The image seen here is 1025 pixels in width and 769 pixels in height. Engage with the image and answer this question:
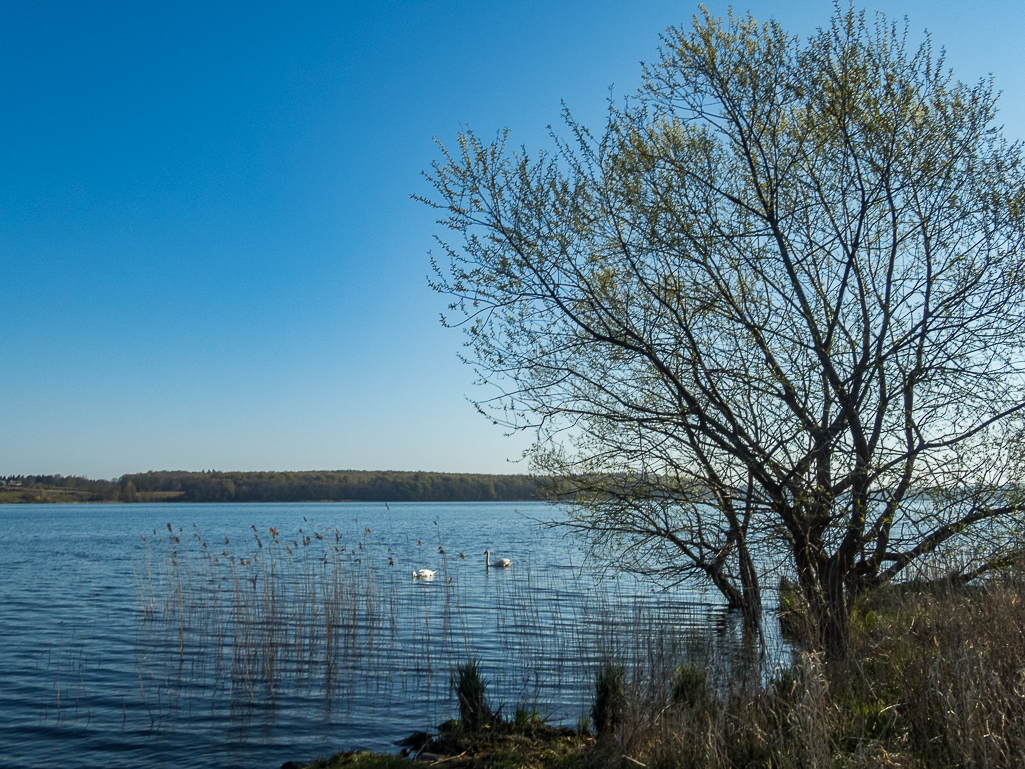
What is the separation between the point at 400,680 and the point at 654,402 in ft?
20.5

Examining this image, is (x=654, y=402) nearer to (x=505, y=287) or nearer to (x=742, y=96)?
(x=505, y=287)

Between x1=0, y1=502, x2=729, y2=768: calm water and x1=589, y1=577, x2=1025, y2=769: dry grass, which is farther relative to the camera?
x1=0, y1=502, x2=729, y2=768: calm water

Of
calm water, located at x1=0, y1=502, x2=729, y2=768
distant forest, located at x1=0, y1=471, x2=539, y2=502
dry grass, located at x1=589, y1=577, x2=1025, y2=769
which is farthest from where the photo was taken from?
distant forest, located at x1=0, y1=471, x2=539, y2=502

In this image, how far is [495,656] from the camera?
43.7ft

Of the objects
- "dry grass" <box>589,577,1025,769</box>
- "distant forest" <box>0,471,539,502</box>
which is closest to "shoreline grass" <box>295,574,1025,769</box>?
"dry grass" <box>589,577,1025,769</box>

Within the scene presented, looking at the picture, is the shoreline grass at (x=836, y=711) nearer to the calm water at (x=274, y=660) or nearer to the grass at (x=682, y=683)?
the grass at (x=682, y=683)

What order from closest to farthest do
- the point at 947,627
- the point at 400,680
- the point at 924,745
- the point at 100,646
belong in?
the point at 924,745
the point at 947,627
the point at 400,680
the point at 100,646

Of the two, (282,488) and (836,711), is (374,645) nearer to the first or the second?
(836,711)

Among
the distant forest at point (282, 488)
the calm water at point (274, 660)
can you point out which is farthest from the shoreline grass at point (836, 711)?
the distant forest at point (282, 488)

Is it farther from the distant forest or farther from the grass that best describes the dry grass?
the distant forest

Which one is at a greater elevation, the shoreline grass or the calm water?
the shoreline grass

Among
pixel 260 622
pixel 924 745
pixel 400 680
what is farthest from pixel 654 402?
pixel 260 622

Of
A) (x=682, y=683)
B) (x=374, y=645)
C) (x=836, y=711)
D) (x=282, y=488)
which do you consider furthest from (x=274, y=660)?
(x=282, y=488)

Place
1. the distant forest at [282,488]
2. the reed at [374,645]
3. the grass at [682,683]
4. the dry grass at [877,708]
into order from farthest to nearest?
1. the distant forest at [282,488]
2. the reed at [374,645]
3. the grass at [682,683]
4. the dry grass at [877,708]
